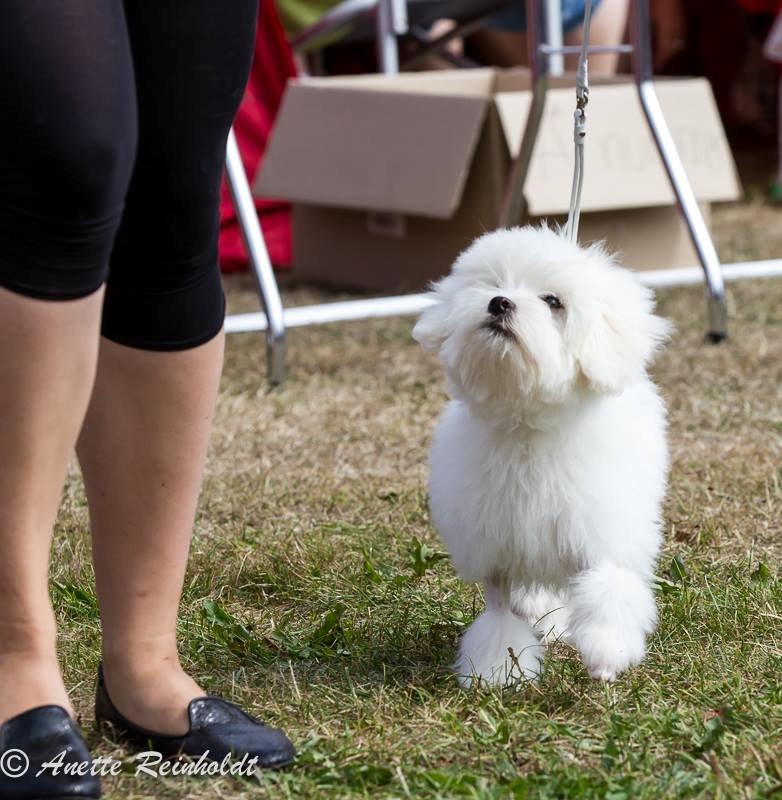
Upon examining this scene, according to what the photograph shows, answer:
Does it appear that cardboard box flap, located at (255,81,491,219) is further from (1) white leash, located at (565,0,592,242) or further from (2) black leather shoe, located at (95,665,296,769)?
(2) black leather shoe, located at (95,665,296,769)

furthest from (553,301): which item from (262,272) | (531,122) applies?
(531,122)

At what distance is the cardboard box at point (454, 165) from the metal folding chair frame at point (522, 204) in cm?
23

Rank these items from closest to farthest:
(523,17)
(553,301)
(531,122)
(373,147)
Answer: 1. (553,301)
2. (531,122)
3. (373,147)
4. (523,17)

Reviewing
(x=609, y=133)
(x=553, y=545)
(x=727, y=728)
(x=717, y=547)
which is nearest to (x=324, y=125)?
(x=609, y=133)

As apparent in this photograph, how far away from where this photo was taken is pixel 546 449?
177 cm

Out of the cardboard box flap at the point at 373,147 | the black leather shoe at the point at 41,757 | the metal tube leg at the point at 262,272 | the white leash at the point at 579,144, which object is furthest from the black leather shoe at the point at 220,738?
the cardboard box flap at the point at 373,147

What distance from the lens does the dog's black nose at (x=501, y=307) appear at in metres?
1.71

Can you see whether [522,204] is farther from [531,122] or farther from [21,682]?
[21,682]

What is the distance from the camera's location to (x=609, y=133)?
397 centimetres

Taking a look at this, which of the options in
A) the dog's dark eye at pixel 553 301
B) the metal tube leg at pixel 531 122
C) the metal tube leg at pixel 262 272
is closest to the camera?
the dog's dark eye at pixel 553 301

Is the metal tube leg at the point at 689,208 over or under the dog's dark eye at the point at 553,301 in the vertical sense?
under

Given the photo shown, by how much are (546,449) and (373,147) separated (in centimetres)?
256

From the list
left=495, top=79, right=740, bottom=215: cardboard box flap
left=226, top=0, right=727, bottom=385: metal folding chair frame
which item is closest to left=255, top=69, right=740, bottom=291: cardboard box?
left=495, top=79, right=740, bottom=215: cardboard box flap

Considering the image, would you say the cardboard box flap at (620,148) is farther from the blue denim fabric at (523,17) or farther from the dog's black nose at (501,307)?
the dog's black nose at (501,307)
